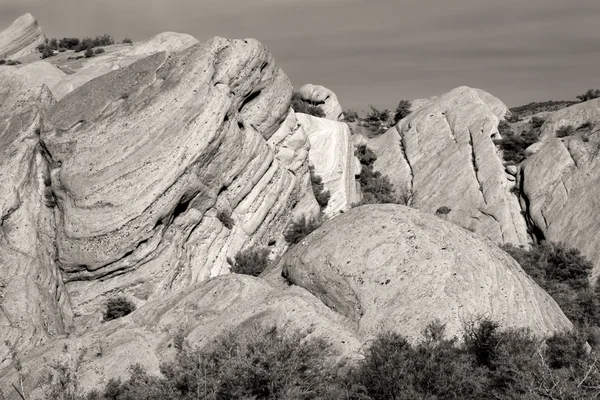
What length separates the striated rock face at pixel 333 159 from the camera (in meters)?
37.7

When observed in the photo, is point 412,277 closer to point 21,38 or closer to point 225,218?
point 225,218

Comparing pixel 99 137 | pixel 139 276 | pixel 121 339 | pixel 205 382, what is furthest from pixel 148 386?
pixel 99 137

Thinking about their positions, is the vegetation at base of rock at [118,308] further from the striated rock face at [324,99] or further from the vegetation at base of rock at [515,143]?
the striated rock face at [324,99]

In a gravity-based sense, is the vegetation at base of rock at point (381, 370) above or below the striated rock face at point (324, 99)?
above

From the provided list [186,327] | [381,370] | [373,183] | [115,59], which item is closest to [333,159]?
[373,183]

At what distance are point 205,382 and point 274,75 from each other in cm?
2167

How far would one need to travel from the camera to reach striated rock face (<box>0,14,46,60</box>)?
52.0 meters

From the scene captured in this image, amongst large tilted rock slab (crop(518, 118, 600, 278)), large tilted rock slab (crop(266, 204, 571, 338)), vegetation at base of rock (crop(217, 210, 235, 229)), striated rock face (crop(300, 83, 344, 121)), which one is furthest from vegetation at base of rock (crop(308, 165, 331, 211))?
striated rock face (crop(300, 83, 344, 121))

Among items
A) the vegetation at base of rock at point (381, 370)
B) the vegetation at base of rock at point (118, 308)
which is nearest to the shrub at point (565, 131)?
the vegetation at base of rock at point (381, 370)

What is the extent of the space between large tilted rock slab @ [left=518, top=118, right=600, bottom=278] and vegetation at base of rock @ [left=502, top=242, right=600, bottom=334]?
4.23ft

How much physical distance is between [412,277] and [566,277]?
48.5 feet

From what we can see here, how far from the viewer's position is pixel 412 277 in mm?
21812

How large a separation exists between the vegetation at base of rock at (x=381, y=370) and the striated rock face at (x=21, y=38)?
40283 mm

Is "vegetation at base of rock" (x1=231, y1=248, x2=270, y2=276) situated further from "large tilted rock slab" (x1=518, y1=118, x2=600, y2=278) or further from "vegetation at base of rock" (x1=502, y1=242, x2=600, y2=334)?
"large tilted rock slab" (x1=518, y1=118, x2=600, y2=278)
